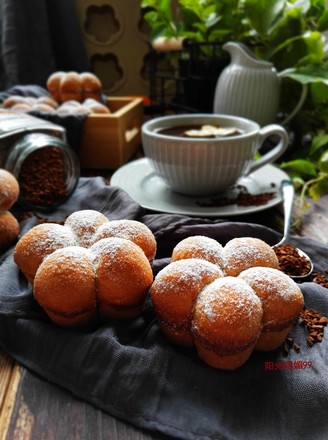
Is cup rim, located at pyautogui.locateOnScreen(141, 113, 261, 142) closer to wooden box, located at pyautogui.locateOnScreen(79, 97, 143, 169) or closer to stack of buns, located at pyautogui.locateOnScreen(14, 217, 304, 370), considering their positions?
wooden box, located at pyautogui.locateOnScreen(79, 97, 143, 169)

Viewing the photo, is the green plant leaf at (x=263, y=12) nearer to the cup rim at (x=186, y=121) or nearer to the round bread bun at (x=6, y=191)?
the cup rim at (x=186, y=121)

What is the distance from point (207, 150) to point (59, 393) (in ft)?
1.62

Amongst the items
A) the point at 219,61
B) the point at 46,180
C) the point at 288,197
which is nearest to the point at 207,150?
the point at 288,197

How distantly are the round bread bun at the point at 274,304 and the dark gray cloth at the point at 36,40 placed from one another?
1498 mm

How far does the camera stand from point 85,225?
1.70 ft

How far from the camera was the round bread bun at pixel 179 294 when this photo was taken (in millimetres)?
407

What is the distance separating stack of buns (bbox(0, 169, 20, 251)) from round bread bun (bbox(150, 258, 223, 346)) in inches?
11.2

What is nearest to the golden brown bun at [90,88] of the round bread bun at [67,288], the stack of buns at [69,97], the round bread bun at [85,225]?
the stack of buns at [69,97]

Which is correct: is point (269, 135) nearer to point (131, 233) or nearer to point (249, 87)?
point (249, 87)

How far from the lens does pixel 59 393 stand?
0.40m

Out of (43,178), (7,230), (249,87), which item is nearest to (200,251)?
(7,230)

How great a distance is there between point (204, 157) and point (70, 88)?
628 millimetres

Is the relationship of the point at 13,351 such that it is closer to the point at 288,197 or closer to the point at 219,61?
the point at 288,197

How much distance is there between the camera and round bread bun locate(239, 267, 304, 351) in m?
0.40
